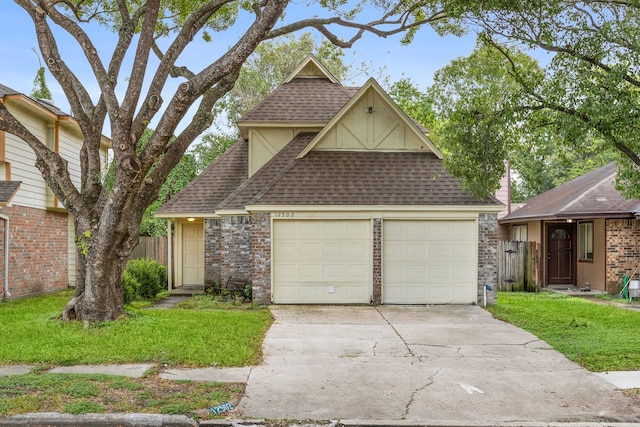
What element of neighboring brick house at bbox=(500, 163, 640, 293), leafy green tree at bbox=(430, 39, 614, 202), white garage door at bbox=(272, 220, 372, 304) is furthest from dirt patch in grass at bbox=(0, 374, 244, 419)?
neighboring brick house at bbox=(500, 163, 640, 293)

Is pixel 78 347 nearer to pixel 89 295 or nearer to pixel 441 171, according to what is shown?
pixel 89 295

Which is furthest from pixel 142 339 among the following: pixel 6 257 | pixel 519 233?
pixel 519 233

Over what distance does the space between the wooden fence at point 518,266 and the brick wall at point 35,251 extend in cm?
1436

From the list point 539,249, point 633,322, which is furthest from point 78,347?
point 539,249

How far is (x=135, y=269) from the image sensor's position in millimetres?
15672

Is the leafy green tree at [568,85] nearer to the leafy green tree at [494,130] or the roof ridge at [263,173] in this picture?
the leafy green tree at [494,130]

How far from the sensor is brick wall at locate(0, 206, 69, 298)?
1553 cm

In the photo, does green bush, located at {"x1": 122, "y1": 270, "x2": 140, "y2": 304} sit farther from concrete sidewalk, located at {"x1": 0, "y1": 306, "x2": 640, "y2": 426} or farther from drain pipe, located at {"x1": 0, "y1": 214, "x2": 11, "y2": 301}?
concrete sidewalk, located at {"x1": 0, "y1": 306, "x2": 640, "y2": 426}

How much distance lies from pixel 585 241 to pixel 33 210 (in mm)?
17611

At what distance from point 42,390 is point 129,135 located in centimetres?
510

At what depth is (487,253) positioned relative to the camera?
556 inches

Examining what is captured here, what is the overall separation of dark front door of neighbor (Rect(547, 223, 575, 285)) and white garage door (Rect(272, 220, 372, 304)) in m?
9.46

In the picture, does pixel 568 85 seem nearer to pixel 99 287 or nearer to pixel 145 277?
pixel 99 287

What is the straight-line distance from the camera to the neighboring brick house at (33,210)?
15008mm
